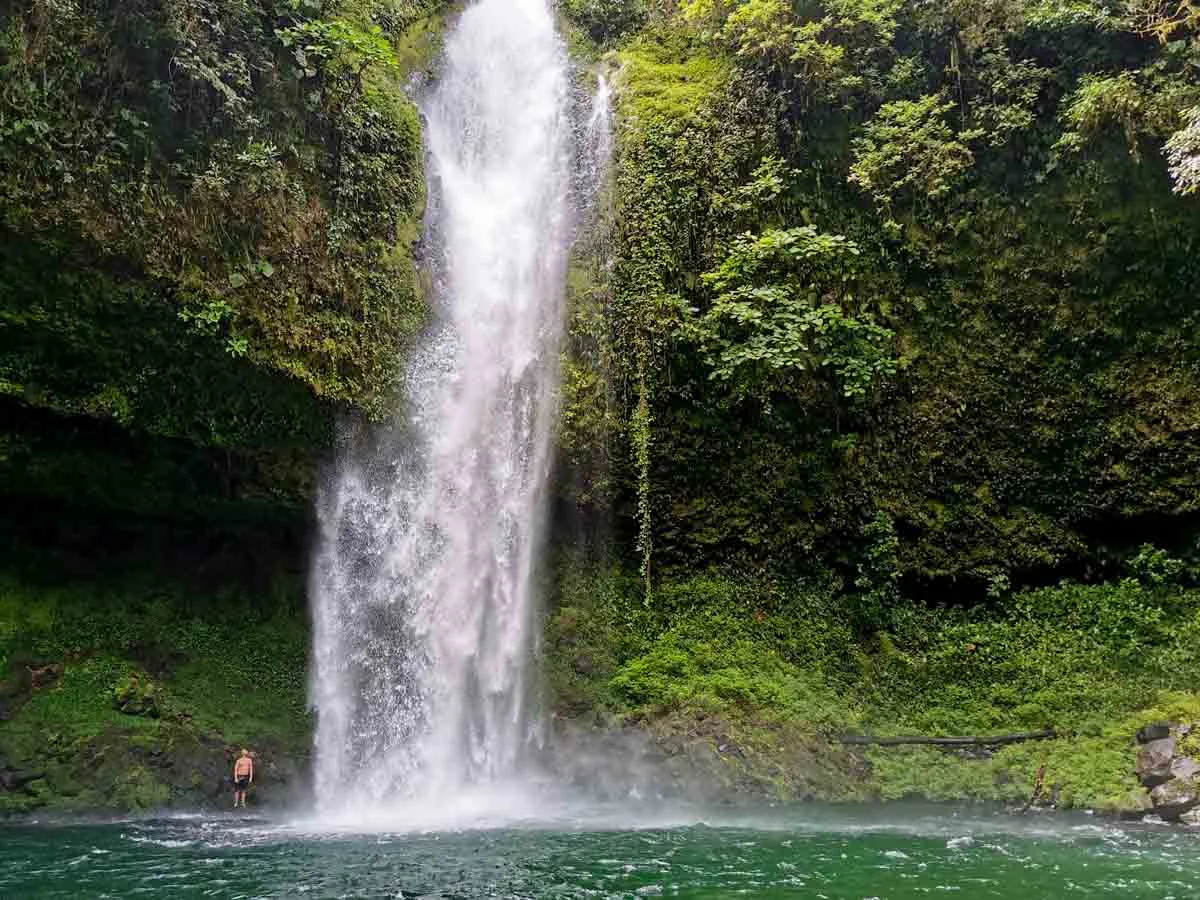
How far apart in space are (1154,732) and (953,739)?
2.18 meters

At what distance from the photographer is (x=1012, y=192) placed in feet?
37.6

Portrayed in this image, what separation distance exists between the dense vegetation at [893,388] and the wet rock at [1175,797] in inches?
53.8

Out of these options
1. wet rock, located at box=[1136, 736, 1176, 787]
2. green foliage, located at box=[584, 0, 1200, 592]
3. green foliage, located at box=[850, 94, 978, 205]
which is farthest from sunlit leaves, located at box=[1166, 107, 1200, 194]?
wet rock, located at box=[1136, 736, 1176, 787]

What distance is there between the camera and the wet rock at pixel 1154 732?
9.42 metres

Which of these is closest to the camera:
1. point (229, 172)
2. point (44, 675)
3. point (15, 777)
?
point (229, 172)

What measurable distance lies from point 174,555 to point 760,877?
390 inches

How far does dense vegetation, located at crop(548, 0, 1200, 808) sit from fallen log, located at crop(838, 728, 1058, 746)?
0.17 meters

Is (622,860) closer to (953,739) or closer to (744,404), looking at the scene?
(953,739)

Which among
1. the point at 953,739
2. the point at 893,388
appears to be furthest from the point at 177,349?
the point at 953,739

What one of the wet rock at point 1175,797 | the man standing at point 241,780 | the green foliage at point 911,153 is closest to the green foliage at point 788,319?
the green foliage at point 911,153

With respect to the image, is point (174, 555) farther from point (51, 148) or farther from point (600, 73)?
point (600, 73)

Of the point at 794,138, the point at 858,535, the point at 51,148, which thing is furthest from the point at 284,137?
the point at 858,535

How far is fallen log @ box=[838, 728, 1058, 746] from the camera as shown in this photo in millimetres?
10305

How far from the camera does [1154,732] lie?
9508mm
